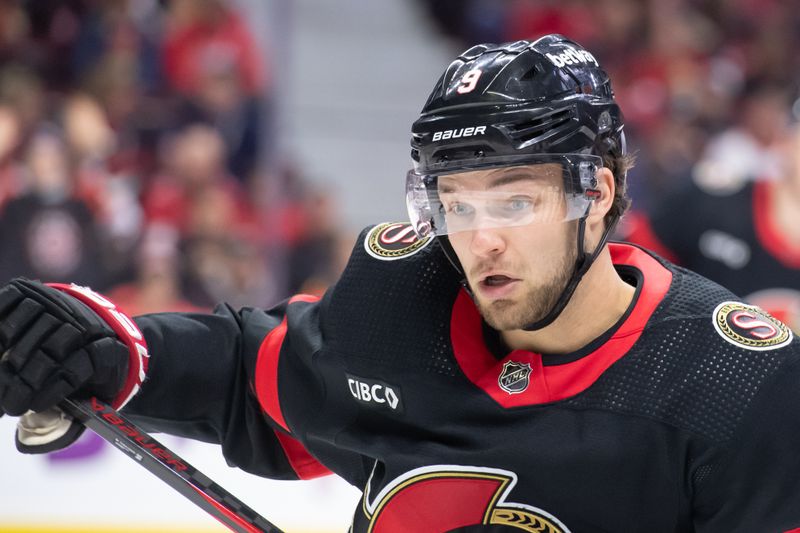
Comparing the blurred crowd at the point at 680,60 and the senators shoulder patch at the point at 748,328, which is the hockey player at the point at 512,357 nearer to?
the senators shoulder patch at the point at 748,328

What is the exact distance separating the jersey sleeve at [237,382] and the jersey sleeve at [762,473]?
596mm

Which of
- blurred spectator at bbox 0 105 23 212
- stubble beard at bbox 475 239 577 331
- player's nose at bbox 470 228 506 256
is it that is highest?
player's nose at bbox 470 228 506 256

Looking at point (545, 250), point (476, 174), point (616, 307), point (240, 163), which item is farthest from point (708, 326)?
point (240, 163)

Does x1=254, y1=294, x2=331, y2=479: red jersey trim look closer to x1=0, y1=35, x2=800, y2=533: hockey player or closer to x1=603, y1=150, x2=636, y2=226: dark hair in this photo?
x1=0, y1=35, x2=800, y2=533: hockey player

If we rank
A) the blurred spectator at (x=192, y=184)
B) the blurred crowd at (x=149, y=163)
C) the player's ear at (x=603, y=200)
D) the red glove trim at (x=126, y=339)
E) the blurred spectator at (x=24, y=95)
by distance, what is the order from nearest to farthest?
the player's ear at (x=603, y=200) < the red glove trim at (x=126, y=339) < the blurred crowd at (x=149, y=163) < the blurred spectator at (x=24, y=95) < the blurred spectator at (x=192, y=184)

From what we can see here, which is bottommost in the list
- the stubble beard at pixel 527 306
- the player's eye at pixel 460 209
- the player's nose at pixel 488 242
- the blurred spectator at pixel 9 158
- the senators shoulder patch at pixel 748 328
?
the blurred spectator at pixel 9 158

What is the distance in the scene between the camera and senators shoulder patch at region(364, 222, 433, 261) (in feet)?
6.10

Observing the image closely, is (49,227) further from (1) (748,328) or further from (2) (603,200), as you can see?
(1) (748,328)

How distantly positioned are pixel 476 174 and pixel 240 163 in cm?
290

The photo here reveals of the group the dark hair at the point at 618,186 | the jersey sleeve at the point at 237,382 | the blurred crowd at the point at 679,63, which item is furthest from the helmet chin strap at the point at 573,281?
the blurred crowd at the point at 679,63

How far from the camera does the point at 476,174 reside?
5.36ft

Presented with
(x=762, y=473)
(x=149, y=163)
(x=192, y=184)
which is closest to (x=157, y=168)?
(x=149, y=163)

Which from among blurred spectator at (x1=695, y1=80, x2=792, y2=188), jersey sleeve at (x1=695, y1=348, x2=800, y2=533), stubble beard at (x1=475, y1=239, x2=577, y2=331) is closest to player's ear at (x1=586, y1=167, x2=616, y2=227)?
stubble beard at (x1=475, y1=239, x2=577, y2=331)

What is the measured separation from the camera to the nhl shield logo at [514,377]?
5.50ft
